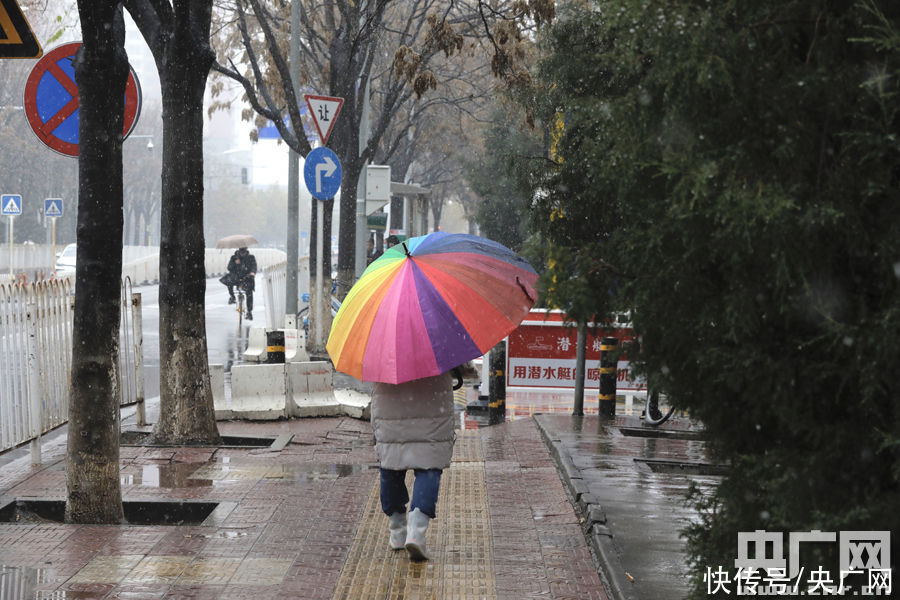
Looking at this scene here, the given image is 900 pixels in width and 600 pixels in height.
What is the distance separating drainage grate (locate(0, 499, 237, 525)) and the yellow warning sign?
3587 millimetres

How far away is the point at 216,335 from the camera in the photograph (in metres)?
25.6

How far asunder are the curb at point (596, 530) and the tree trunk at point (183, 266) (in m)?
3.50

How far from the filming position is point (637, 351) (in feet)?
12.8

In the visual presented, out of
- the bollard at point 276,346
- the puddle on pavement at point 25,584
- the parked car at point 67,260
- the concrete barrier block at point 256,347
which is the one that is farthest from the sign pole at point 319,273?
the parked car at point 67,260

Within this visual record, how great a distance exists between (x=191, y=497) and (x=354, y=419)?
4622 millimetres

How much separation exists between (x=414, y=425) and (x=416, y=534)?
63 cm

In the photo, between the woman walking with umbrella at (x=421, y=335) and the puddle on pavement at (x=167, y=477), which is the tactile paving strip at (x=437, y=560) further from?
the puddle on pavement at (x=167, y=477)

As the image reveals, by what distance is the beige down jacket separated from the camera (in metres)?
6.35

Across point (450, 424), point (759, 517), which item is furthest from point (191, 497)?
point (759, 517)

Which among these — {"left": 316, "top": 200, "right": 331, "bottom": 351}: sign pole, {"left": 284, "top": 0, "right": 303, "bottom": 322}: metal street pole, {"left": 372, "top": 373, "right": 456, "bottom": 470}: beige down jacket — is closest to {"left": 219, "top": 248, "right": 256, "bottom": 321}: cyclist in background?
{"left": 284, "top": 0, "right": 303, "bottom": 322}: metal street pole

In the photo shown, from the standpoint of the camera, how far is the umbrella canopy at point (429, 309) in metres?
6.02

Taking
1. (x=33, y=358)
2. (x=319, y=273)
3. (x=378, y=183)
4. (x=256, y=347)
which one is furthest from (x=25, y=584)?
(x=378, y=183)

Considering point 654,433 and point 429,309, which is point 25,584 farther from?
point 654,433

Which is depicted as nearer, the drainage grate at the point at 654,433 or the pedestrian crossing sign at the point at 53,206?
the drainage grate at the point at 654,433
